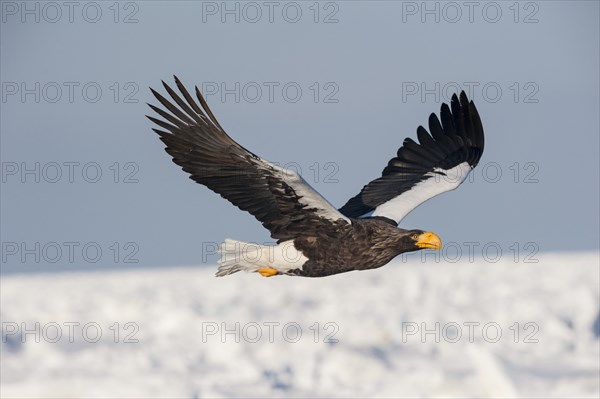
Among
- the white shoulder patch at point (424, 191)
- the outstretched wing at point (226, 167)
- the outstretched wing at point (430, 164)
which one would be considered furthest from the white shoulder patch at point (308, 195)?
the outstretched wing at point (430, 164)

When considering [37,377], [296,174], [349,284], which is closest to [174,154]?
[296,174]

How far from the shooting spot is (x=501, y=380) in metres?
49.5

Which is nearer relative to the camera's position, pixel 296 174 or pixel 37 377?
pixel 296 174

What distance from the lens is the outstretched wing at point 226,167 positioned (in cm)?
1357

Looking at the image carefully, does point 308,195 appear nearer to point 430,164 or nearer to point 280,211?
point 280,211

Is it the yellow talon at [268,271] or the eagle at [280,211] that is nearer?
the eagle at [280,211]

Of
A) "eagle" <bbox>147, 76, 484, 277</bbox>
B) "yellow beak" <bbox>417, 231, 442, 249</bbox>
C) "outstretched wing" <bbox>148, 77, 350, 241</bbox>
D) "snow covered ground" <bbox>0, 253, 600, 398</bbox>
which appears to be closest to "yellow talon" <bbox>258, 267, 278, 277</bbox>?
"eagle" <bbox>147, 76, 484, 277</bbox>

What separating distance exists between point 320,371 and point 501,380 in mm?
7128

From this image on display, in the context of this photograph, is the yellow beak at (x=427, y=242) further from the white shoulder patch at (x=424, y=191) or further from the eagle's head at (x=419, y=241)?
the white shoulder patch at (x=424, y=191)

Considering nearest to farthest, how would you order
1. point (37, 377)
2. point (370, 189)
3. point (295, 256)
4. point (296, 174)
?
point (296, 174) < point (295, 256) < point (370, 189) < point (37, 377)

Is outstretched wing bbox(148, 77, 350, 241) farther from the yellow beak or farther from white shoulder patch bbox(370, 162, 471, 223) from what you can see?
white shoulder patch bbox(370, 162, 471, 223)

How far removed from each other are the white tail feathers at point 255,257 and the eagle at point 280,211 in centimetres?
1

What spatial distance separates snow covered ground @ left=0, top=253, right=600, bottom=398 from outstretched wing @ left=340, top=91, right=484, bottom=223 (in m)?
32.0

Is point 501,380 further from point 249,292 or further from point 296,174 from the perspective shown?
point 296,174
